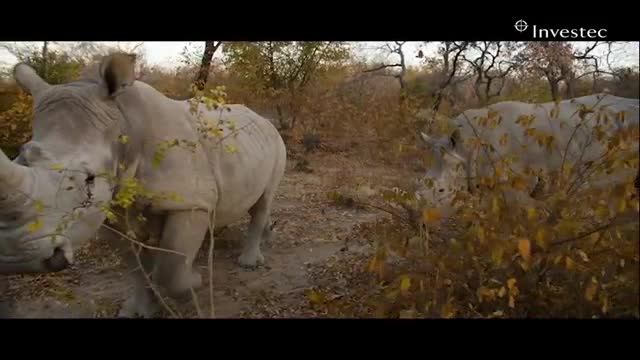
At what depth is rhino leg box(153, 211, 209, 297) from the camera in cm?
307

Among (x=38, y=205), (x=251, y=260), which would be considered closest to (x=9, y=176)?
(x=38, y=205)

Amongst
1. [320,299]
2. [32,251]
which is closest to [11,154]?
[32,251]

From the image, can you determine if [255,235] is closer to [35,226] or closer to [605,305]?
[35,226]

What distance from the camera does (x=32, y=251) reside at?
2191 millimetres

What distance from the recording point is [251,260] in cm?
472

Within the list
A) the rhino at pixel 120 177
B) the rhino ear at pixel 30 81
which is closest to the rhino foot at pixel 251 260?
the rhino at pixel 120 177

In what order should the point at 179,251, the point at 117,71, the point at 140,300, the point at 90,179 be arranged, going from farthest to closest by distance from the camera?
the point at 140,300
the point at 179,251
the point at 117,71
the point at 90,179

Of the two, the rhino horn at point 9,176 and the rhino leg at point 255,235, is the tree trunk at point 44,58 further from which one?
the rhino horn at point 9,176

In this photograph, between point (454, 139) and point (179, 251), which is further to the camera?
point (454, 139)

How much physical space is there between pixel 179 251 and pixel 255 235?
1.72m

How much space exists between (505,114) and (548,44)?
0.74 m

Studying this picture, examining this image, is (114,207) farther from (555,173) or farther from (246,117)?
(555,173)
